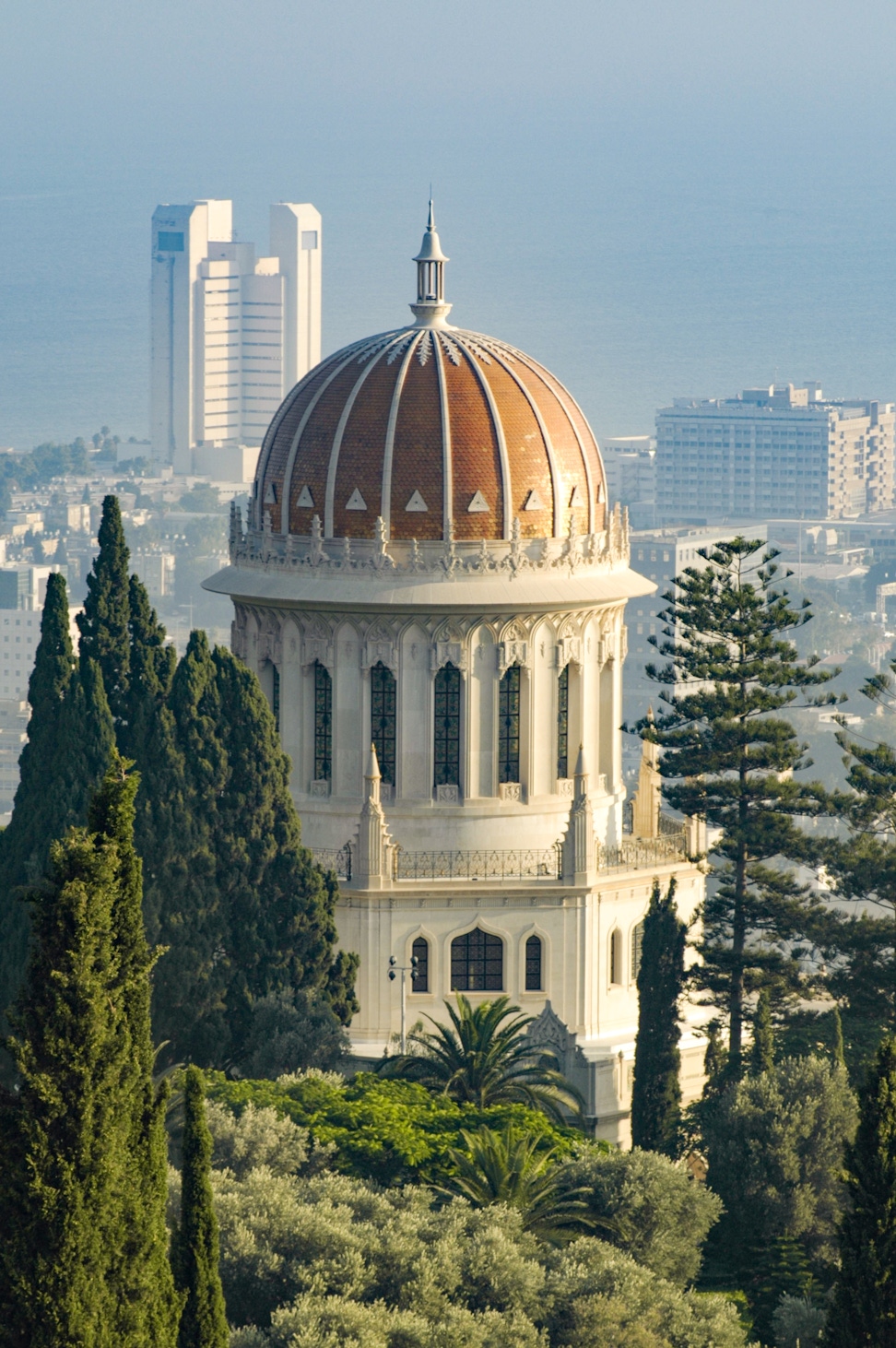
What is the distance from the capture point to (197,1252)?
39.8 meters

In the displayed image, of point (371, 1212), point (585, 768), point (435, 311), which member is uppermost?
point (435, 311)

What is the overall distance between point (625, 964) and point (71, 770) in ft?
46.7

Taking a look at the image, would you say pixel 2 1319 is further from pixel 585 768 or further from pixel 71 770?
pixel 585 768

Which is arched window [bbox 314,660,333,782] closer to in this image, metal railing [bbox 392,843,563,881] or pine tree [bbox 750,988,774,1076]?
metal railing [bbox 392,843,563,881]

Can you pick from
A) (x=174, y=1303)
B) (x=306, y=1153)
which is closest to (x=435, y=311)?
(x=306, y=1153)

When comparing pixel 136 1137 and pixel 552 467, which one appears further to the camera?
pixel 552 467

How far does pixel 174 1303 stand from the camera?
3856 cm

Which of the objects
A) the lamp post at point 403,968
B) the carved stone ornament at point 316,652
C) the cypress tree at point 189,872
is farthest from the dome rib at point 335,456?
the lamp post at point 403,968

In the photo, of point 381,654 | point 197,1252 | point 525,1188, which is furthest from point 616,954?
point 197,1252

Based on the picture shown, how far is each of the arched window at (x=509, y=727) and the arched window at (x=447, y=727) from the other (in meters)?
0.89

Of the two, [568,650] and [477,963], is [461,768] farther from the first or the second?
[477,963]

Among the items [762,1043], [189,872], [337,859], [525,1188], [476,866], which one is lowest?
[525,1188]

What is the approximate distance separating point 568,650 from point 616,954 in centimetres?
667

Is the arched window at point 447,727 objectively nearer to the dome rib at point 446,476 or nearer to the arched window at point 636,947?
the dome rib at point 446,476
